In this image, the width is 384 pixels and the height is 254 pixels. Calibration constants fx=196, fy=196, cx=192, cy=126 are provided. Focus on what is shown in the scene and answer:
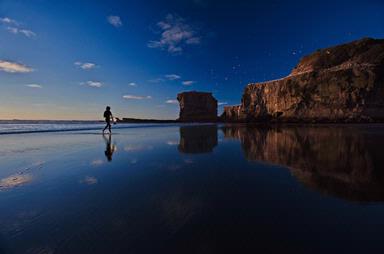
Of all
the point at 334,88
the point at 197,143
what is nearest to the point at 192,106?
the point at 334,88

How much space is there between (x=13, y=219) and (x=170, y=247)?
2235 millimetres

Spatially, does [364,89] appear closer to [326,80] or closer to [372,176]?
[326,80]

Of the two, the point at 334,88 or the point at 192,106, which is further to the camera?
the point at 192,106

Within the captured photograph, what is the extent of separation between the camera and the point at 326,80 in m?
37.1

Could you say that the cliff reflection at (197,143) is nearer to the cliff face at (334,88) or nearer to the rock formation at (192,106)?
the cliff face at (334,88)

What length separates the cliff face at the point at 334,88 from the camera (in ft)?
106

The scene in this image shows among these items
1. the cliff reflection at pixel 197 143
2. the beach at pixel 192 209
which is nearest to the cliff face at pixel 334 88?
the cliff reflection at pixel 197 143

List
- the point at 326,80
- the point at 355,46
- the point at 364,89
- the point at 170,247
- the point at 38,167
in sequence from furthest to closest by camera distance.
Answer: the point at 355,46
the point at 326,80
the point at 364,89
the point at 38,167
the point at 170,247

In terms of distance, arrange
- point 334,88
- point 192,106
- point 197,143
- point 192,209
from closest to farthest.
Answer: point 192,209 → point 197,143 → point 334,88 → point 192,106

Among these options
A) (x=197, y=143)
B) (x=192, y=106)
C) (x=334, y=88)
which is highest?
(x=192, y=106)

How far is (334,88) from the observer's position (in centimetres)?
3572

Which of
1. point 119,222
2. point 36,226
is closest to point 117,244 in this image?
point 119,222

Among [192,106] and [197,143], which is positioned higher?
[192,106]

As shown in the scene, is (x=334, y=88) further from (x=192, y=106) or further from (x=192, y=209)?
(x=192, y=106)
